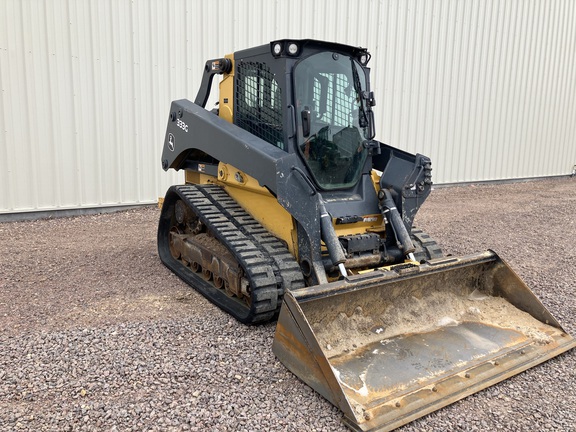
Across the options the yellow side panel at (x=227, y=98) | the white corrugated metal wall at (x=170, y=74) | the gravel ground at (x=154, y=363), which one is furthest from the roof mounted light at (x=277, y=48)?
the white corrugated metal wall at (x=170, y=74)

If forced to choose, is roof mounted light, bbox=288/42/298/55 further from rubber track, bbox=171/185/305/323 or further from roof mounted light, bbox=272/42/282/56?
rubber track, bbox=171/185/305/323

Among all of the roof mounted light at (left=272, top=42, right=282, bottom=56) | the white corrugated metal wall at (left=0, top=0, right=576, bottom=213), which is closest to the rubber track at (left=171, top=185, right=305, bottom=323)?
the roof mounted light at (left=272, top=42, right=282, bottom=56)

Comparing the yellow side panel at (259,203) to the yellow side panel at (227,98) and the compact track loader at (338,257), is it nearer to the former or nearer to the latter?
the compact track loader at (338,257)

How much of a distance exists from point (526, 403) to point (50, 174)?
286 inches

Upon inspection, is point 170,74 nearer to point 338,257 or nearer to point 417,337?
point 338,257

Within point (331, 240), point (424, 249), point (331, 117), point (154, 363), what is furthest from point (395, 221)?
point (154, 363)

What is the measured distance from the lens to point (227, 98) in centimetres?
495

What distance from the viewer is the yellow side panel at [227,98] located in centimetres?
488

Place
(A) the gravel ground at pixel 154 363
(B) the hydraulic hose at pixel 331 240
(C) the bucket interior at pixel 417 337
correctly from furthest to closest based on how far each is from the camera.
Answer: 1. (B) the hydraulic hose at pixel 331 240
2. (C) the bucket interior at pixel 417 337
3. (A) the gravel ground at pixel 154 363

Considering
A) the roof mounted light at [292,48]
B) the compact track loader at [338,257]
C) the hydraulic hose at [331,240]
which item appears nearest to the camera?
the compact track loader at [338,257]

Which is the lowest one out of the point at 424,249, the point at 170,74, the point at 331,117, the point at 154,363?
the point at 154,363

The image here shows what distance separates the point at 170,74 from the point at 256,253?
5.63 m

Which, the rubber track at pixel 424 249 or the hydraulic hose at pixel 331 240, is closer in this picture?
the hydraulic hose at pixel 331 240

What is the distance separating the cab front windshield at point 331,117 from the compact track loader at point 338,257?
1cm
